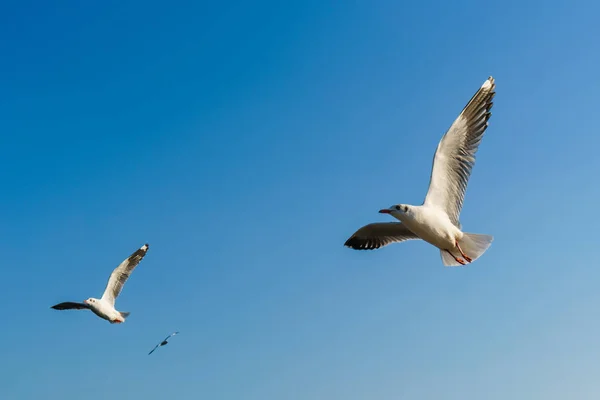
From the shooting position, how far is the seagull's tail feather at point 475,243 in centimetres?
1107

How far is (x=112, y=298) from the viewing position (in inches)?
741

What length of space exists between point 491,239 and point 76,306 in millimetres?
12016

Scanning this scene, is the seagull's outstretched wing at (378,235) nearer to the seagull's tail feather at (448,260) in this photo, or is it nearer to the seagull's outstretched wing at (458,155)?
the seagull's tail feather at (448,260)

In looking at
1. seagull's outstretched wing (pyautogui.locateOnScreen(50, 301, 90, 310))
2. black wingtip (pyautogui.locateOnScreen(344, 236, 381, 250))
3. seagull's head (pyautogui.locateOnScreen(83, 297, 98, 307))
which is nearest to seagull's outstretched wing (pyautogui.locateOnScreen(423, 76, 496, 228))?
black wingtip (pyautogui.locateOnScreen(344, 236, 381, 250))

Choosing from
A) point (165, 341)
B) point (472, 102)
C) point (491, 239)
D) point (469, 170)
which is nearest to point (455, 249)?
point (491, 239)

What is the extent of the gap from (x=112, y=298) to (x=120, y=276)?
640 millimetres

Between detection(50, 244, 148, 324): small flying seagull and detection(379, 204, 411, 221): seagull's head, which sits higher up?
detection(50, 244, 148, 324): small flying seagull

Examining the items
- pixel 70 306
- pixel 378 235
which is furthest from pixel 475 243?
pixel 70 306

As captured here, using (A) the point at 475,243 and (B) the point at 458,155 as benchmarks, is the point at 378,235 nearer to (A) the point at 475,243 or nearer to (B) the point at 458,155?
(A) the point at 475,243

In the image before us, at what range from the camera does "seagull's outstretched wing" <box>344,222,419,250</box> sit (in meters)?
12.9

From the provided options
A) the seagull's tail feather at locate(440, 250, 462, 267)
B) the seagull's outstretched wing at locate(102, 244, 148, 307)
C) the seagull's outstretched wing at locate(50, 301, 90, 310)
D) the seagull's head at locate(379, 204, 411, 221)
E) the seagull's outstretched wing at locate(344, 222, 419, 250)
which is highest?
the seagull's outstretched wing at locate(102, 244, 148, 307)

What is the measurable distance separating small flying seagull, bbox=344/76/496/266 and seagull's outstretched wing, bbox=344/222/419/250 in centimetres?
158

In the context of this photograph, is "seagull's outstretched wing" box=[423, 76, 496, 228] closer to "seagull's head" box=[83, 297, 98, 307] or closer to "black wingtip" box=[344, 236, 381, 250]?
"black wingtip" box=[344, 236, 381, 250]

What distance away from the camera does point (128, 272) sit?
18984 mm
